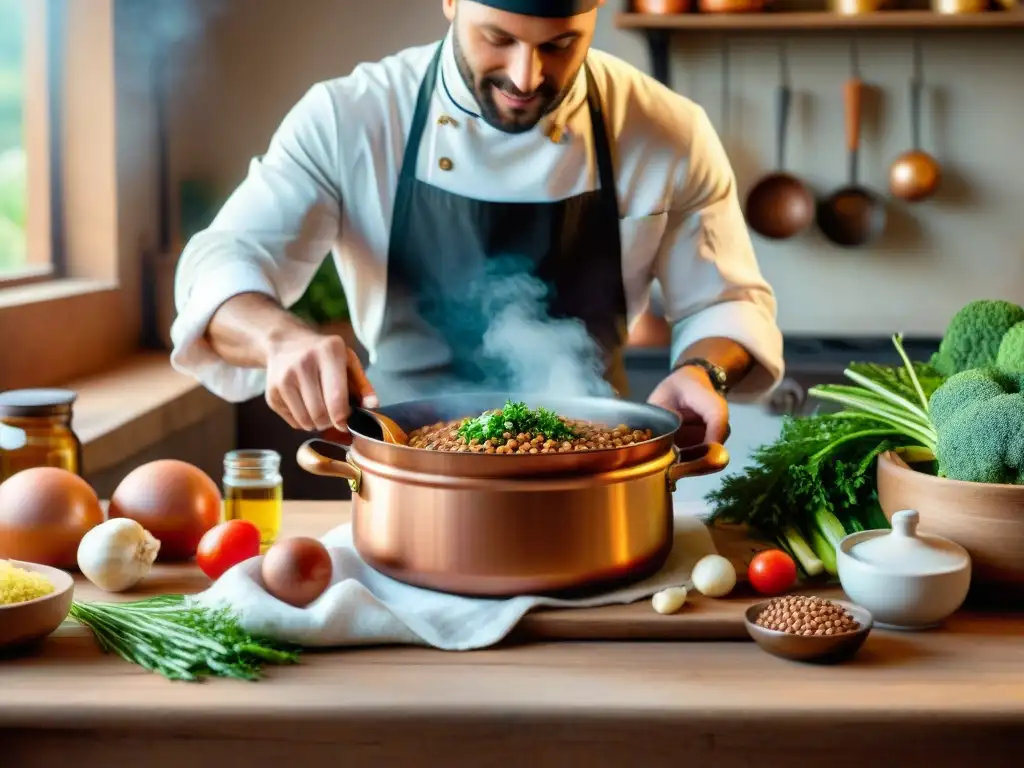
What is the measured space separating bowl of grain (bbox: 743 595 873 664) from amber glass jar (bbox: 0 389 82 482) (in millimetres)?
921

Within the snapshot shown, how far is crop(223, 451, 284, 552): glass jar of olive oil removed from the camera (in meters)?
1.41

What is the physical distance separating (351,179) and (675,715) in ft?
3.92

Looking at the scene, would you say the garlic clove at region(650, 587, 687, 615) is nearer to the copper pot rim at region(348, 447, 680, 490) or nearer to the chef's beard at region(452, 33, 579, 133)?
the copper pot rim at region(348, 447, 680, 490)

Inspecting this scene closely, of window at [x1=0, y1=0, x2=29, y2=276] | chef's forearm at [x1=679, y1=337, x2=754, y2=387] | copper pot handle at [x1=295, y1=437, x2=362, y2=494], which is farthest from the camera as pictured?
window at [x1=0, y1=0, x2=29, y2=276]

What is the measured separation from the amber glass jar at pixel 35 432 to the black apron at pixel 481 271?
2.02 feet

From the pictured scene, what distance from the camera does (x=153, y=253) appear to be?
10.7 feet

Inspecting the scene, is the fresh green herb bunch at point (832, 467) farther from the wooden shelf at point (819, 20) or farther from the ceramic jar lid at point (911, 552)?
the wooden shelf at point (819, 20)

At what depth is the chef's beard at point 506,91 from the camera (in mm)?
1646

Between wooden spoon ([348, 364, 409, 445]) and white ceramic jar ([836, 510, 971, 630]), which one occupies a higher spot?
wooden spoon ([348, 364, 409, 445])

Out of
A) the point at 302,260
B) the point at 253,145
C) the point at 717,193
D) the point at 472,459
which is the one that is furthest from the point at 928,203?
the point at 472,459

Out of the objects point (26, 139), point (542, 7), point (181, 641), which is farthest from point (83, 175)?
point (181, 641)

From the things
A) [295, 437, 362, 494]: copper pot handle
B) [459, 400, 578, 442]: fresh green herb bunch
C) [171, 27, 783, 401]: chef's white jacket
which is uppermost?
[171, 27, 783, 401]: chef's white jacket

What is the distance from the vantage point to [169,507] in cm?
137

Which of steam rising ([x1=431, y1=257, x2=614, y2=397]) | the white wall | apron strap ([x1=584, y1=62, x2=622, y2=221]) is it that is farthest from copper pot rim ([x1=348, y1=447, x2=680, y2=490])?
the white wall
